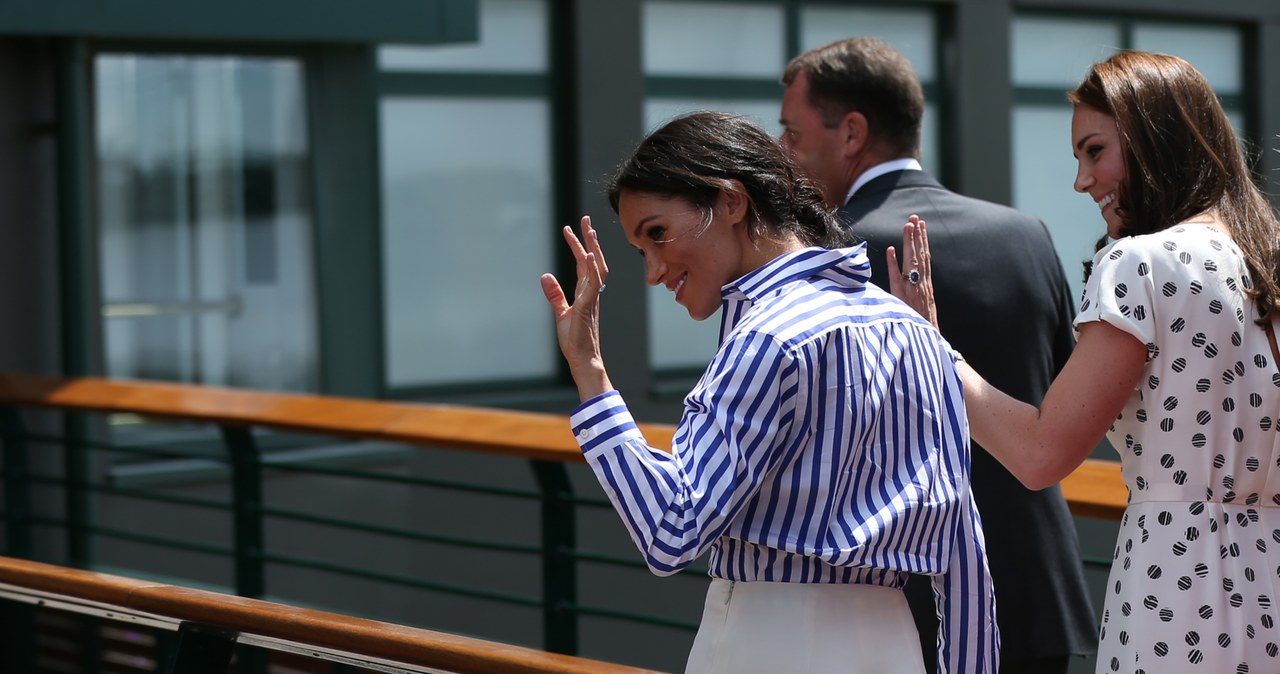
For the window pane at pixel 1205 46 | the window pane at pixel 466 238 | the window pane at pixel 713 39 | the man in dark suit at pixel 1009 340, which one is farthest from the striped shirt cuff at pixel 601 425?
the window pane at pixel 1205 46

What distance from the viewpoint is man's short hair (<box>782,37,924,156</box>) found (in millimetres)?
2963

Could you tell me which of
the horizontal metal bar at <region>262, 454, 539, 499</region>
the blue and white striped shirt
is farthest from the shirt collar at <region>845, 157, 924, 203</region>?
the horizontal metal bar at <region>262, 454, 539, 499</region>

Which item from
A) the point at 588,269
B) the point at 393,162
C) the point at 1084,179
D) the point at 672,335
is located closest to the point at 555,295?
the point at 588,269

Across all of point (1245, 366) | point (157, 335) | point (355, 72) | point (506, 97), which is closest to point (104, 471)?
point (157, 335)

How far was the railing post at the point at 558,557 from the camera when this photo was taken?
4.09m

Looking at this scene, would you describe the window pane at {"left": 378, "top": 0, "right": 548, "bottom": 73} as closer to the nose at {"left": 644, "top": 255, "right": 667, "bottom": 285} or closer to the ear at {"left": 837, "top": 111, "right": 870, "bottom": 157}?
the ear at {"left": 837, "top": 111, "right": 870, "bottom": 157}

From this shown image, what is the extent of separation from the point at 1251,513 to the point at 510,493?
2.54 metres

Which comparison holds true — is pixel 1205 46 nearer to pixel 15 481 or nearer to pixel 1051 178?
pixel 1051 178

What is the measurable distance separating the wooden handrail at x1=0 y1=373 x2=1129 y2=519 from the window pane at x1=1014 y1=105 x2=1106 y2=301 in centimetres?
670

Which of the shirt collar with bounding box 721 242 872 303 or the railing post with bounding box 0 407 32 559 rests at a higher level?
the shirt collar with bounding box 721 242 872 303

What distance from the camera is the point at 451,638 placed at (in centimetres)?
195

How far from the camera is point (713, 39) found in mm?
9328

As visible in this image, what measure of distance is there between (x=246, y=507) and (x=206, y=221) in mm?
3016

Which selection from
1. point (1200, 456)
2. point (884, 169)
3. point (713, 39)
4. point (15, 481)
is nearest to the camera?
point (1200, 456)
